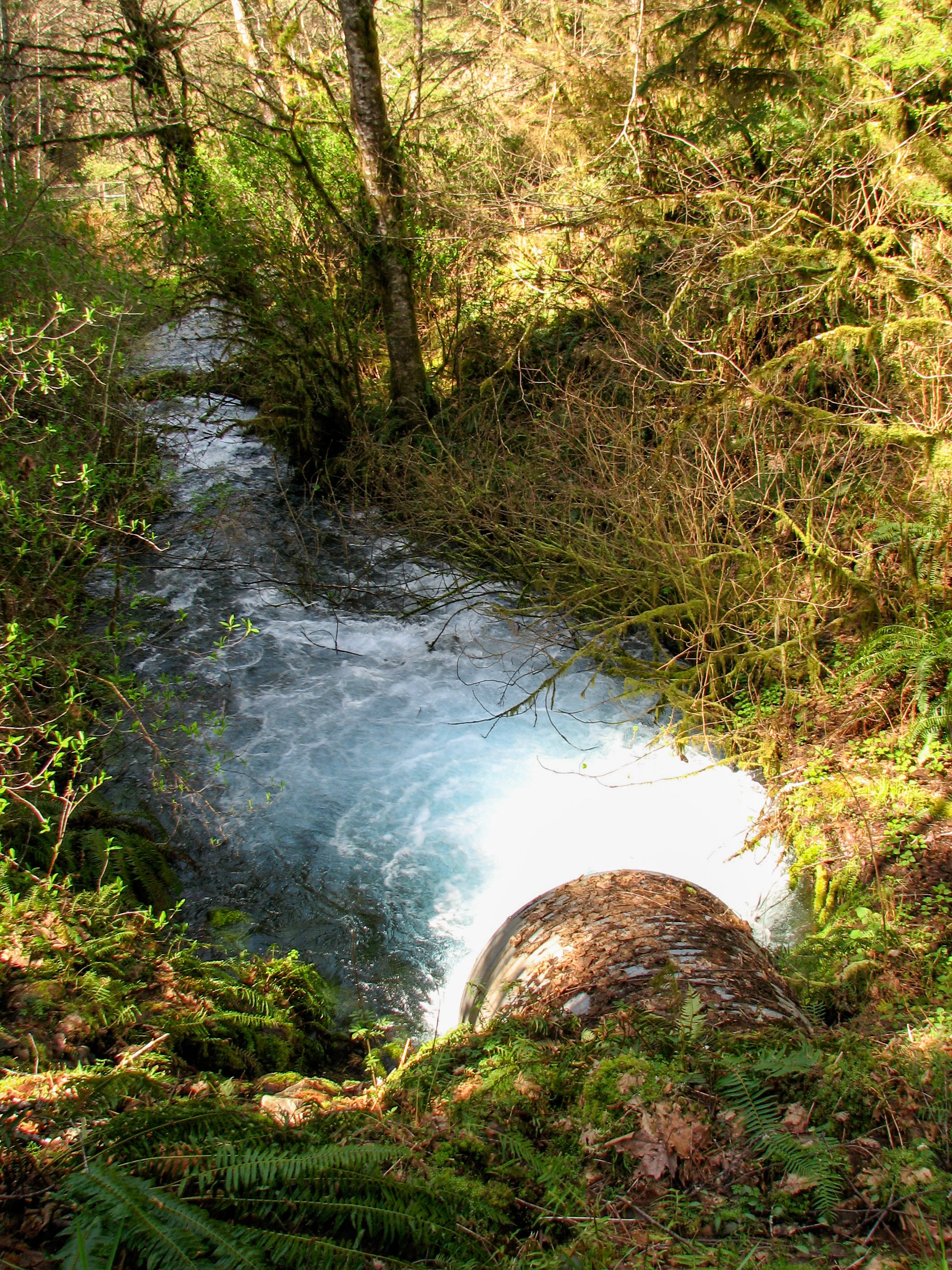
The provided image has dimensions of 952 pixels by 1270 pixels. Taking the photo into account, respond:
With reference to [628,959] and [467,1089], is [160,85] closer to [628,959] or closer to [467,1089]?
[628,959]

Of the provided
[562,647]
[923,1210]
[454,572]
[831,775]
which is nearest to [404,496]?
Answer: [454,572]

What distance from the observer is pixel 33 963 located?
12.4 feet

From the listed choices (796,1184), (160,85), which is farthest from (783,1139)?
(160,85)

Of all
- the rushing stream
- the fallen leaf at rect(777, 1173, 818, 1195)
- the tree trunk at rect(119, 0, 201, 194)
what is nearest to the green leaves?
the fallen leaf at rect(777, 1173, 818, 1195)

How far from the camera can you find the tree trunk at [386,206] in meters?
10.0

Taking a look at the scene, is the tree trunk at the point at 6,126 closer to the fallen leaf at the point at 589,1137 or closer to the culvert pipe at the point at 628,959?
the culvert pipe at the point at 628,959

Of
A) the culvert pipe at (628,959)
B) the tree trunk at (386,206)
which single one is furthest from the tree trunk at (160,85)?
the culvert pipe at (628,959)

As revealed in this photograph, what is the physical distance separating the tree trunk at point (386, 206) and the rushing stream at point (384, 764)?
278cm

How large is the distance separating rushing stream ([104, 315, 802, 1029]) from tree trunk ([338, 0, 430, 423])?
278 centimetres

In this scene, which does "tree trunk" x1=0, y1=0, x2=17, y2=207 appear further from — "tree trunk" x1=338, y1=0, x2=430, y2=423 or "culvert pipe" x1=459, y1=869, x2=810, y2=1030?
"culvert pipe" x1=459, y1=869, x2=810, y2=1030

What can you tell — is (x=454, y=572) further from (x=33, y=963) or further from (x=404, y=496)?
(x=33, y=963)

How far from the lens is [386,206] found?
10867mm

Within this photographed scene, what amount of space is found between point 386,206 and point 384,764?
768 cm

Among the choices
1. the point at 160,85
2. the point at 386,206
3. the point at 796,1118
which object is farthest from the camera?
the point at 386,206
